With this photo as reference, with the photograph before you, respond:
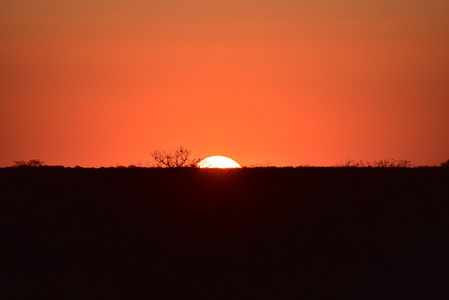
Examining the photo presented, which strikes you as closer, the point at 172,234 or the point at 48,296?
the point at 48,296

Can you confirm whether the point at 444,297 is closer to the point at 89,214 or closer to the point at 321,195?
the point at 321,195

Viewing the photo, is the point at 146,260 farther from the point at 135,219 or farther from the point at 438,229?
the point at 438,229

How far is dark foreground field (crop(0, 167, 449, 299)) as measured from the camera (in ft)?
95.6

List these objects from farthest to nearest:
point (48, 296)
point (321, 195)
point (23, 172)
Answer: point (23, 172)
point (321, 195)
point (48, 296)

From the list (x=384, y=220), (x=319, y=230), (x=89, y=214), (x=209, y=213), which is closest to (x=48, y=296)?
(x=89, y=214)

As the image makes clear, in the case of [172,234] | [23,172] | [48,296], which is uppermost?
[23,172]

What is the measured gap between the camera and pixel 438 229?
32.4 m

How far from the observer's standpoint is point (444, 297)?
28.3 m

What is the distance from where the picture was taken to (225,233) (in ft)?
107

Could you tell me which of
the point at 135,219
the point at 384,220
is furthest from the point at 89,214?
the point at 384,220

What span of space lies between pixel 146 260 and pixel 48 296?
14.9ft

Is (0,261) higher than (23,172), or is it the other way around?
(23,172)

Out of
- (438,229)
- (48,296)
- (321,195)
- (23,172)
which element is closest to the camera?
(48,296)

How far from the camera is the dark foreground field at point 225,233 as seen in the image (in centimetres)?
2912
